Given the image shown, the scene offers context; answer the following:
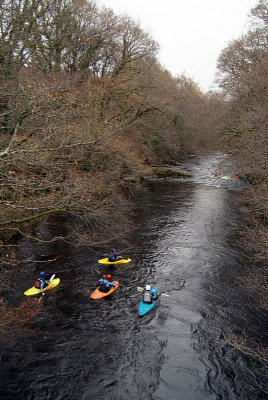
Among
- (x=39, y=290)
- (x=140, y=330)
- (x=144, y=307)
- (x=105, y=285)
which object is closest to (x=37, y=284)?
(x=39, y=290)

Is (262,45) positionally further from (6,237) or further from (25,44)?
(6,237)

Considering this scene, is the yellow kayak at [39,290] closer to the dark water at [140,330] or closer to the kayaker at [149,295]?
the dark water at [140,330]

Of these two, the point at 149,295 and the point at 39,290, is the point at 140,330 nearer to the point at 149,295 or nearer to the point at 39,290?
the point at 149,295

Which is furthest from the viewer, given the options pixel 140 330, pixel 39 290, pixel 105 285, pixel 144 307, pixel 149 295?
pixel 105 285

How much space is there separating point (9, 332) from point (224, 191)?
20.6 m

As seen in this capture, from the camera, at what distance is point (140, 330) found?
316 inches

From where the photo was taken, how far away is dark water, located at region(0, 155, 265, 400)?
6.29 m

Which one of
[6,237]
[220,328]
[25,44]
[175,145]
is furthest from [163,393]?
[175,145]

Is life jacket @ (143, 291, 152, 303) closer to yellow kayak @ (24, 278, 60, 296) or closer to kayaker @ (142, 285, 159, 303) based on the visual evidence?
kayaker @ (142, 285, 159, 303)

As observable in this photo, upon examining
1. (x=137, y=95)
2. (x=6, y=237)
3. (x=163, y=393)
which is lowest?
(x=163, y=393)

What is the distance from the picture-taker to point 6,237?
12.2 m

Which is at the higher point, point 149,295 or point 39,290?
point 149,295

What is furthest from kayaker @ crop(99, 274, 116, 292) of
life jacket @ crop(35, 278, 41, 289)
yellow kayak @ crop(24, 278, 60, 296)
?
life jacket @ crop(35, 278, 41, 289)

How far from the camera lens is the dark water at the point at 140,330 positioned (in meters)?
6.29
